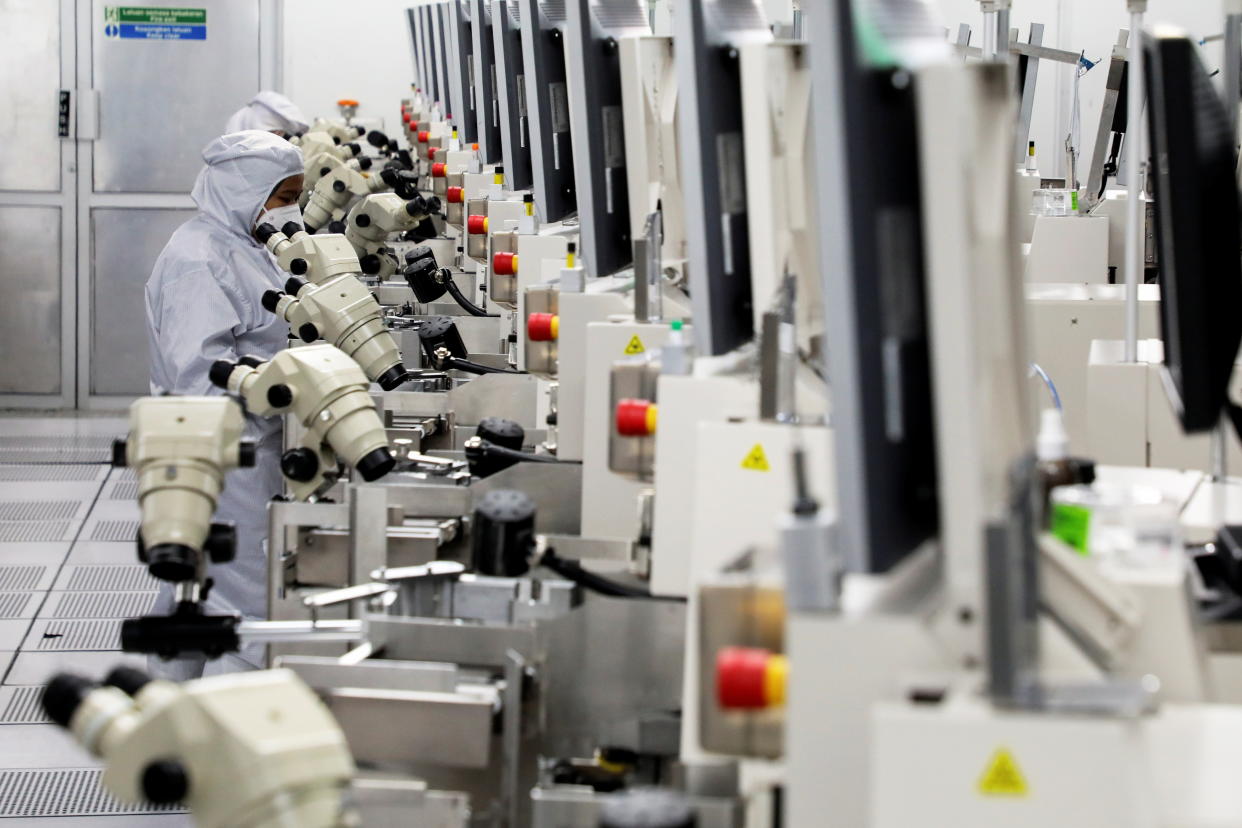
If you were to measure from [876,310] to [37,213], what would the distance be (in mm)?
8227

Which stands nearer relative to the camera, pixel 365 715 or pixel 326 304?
pixel 365 715

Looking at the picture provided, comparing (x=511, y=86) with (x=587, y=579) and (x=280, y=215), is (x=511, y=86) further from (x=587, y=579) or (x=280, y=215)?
(x=587, y=579)

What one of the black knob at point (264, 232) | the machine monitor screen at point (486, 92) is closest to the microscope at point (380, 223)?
the machine monitor screen at point (486, 92)

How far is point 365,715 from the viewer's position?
70.6 inches

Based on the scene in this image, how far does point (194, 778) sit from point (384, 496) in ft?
4.41

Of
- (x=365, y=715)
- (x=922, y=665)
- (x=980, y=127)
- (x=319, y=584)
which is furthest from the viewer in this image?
(x=319, y=584)

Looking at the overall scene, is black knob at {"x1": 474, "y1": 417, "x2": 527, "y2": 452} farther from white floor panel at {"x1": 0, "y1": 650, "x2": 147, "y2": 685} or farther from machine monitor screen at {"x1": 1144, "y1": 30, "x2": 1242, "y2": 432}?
white floor panel at {"x1": 0, "y1": 650, "x2": 147, "y2": 685}

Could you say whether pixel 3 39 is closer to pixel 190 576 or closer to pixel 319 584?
pixel 319 584

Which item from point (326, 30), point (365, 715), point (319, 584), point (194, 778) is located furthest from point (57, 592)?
point (326, 30)

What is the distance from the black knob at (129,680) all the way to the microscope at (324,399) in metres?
1.35

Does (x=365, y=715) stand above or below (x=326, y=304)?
below

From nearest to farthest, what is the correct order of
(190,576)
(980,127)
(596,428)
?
(980,127) < (190,576) < (596,428)

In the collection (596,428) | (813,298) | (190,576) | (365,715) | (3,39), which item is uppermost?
(3,39)

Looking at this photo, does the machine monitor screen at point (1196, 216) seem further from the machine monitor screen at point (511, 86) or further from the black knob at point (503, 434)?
the machine monitor screen at point (511, 86)
